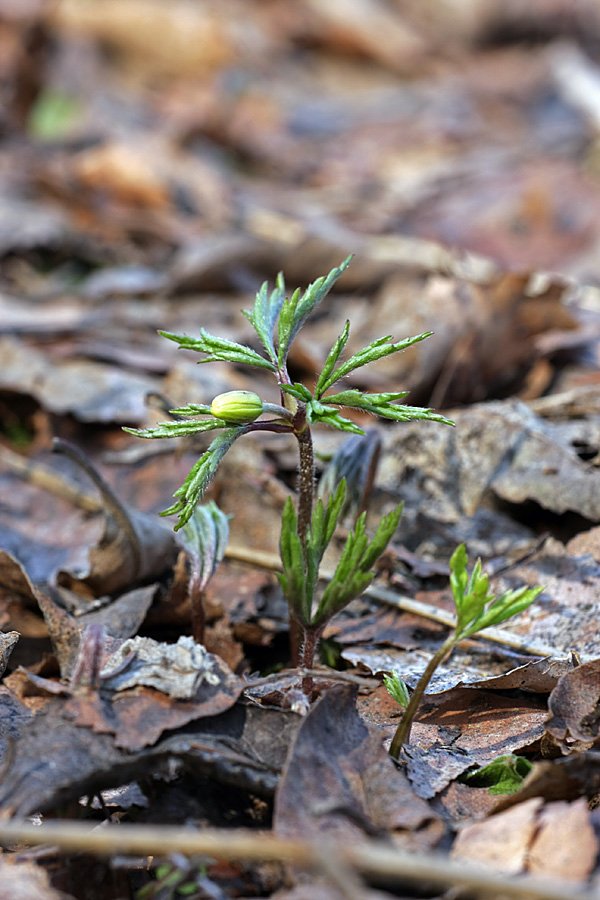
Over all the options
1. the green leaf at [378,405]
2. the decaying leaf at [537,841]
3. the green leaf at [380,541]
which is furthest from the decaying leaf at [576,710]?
the green leaf at [378,405]

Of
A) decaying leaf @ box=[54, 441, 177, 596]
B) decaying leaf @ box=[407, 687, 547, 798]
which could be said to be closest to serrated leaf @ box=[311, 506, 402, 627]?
decaying leaf @ box=[407, 687, 547, 798]

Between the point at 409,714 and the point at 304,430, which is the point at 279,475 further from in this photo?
the point at 409,714

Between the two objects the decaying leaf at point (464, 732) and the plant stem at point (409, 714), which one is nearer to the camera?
the plant stem at point (409, 714)

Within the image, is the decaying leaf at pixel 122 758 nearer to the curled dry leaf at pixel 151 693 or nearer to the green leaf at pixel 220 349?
the curled dry leaf at pixel 151 693

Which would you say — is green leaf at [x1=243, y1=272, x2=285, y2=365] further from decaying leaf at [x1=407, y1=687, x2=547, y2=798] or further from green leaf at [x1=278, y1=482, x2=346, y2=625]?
decaying leaf at [x1=407, y1=687, x2=547, y2=798]

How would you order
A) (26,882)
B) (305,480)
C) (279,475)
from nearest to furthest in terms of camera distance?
(26,882)
(305,480)
(279,475)

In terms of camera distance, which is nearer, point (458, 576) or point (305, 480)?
point (458, 576)

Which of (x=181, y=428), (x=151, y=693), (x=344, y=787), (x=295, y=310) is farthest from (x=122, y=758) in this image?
(x=295, y=310)
